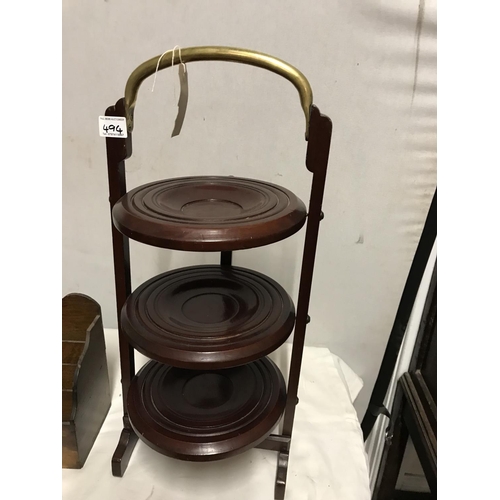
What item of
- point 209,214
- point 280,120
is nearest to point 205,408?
point 209,214

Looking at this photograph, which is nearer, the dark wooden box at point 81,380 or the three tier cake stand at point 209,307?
the three tier cake stand at point 209,307

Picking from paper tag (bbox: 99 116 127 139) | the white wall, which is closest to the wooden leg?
the white wall

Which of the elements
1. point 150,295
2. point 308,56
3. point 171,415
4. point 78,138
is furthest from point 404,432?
point 78,138

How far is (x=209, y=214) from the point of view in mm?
604

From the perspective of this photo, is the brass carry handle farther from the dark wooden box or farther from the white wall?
the dark wooden box

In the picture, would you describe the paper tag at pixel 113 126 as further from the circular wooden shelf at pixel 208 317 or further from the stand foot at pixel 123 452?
the stand foot at pixel 123 452

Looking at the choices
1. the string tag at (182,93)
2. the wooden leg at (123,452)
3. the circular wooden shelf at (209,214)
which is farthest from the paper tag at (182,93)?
the wooden leg at (123,452)

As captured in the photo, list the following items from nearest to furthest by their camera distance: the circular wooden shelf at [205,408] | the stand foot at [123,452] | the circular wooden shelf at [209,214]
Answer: the circular wooden shelf at [209,214] < the circular wooden shelf at [205,408] < the stand foot at [123,452]

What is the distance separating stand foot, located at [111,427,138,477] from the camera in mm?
776

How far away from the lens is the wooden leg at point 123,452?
0.78 m

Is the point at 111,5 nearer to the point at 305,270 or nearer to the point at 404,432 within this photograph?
the point at 305,270

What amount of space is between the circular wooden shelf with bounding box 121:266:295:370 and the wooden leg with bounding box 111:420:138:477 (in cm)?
29

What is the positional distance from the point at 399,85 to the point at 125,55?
0.58 meters

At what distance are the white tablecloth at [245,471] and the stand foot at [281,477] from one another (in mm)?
23
